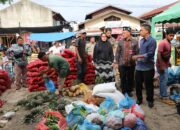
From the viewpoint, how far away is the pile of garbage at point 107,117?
5715 mm

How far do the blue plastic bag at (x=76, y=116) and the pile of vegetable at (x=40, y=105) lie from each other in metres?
1.01

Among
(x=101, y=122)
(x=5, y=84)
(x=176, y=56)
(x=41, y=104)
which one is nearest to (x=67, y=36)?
(x=176, y=56)

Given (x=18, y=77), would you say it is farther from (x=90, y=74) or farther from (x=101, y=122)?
(x=101, y=122)

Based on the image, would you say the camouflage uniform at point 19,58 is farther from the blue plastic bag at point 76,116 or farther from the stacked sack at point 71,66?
the blue plastic bag at point 76,116

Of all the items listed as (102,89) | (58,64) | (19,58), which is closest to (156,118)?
(102,89)

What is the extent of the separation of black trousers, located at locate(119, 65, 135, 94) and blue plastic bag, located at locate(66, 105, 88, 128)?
8.94ft

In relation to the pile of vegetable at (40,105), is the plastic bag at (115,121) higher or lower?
higher

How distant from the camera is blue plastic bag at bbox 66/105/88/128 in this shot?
20.1 feet

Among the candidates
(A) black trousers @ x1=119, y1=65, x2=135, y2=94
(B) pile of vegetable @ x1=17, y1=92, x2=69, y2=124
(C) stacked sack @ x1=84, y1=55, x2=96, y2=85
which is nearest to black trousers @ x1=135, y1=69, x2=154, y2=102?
(A) black trousers @ x1=119, y1=65, x2=135, y2=94

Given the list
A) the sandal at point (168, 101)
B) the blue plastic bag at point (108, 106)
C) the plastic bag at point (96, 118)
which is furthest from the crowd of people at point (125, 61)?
the plastic bag at point (96, 118)

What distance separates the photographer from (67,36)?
28.2 m

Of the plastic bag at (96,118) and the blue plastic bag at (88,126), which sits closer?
the blue plastic bag at (88,126)

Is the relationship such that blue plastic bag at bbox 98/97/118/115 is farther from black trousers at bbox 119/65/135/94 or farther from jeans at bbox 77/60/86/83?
jeans at bbox 77/60/86/83

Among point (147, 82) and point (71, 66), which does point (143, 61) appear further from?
point (71, 66)
